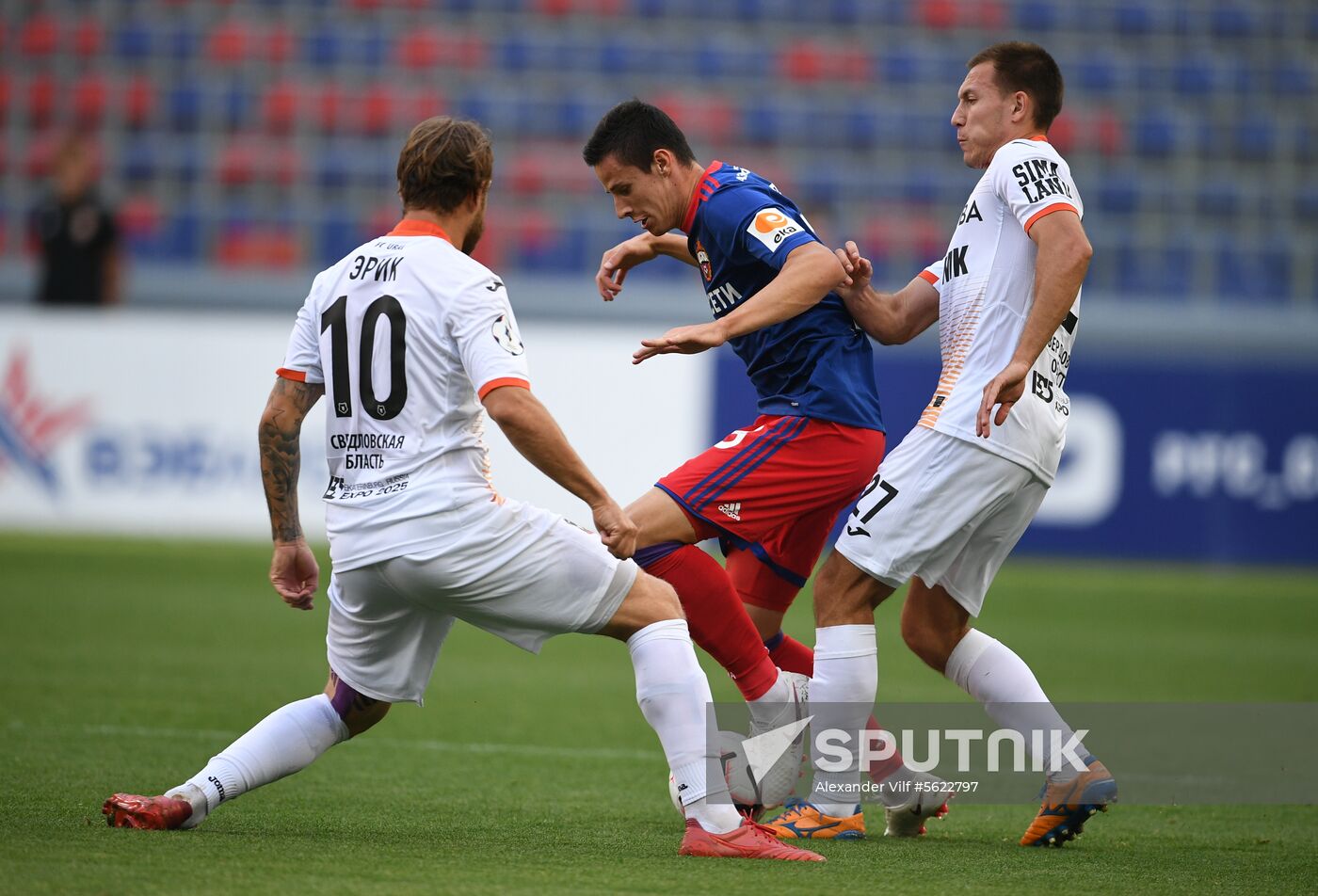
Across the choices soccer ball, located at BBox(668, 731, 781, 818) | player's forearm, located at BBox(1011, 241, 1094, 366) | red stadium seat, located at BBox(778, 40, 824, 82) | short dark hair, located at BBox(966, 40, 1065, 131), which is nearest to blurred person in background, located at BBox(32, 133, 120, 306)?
red stadium seat, located at BBox(778, 40, 824, 82)

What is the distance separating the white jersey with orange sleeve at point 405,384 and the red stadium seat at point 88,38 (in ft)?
50.3

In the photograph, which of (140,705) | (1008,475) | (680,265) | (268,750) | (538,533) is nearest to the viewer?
(538,533)

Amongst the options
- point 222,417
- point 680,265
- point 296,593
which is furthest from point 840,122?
point 296,593

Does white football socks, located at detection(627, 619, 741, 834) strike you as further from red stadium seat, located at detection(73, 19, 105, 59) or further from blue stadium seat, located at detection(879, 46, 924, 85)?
red stadium seat, located at detection(73, 19, 105, 59)

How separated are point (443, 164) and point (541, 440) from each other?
0.81 m

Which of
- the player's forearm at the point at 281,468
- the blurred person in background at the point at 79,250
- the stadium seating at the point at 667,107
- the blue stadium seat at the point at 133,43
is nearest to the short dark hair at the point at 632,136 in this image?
the player's forearm at the point at 281,468

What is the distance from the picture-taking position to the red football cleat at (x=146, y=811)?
13.5ft

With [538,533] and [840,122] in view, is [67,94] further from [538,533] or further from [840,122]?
[538,533]

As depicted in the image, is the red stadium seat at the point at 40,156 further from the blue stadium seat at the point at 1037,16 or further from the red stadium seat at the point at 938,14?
the blue stadium seat at the point at 1037,16

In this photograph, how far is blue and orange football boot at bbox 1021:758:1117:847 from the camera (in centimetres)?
445

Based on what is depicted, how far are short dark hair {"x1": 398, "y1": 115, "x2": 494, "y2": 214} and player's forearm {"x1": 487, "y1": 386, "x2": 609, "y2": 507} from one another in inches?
25.4

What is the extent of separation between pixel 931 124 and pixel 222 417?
8.94m

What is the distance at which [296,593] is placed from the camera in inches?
170

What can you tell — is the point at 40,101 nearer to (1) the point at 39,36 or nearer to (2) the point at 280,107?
(1) the point at 39,36
